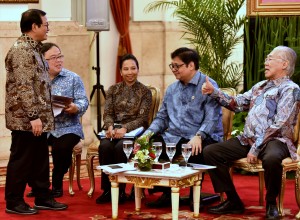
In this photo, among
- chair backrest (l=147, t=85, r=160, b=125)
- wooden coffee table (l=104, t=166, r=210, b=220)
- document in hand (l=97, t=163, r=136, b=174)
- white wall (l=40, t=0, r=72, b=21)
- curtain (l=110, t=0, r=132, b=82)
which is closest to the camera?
wooden coffee table (l=104, t=166, r=210, b=220)

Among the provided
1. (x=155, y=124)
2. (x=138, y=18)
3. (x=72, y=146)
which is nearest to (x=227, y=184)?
(x=155, y=124)

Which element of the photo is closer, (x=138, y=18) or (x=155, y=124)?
(x=155, y=124)

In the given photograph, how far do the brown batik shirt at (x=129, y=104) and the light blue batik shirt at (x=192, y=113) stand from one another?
0.26 metres

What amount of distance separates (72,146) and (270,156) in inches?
75.2

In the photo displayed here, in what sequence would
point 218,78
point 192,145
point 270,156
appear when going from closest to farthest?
point 270,156 → point 192,145 → point 218,78

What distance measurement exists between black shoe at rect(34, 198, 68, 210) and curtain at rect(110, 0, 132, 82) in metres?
6.12

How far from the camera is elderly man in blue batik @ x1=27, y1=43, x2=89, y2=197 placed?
7.57 m

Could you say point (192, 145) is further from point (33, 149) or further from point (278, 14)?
point (278, 14)

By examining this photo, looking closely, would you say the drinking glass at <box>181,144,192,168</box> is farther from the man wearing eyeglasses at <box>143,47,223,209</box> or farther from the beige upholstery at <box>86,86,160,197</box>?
the beige upholstery at <box>86,86,160,197</box>

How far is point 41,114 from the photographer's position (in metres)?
6.83

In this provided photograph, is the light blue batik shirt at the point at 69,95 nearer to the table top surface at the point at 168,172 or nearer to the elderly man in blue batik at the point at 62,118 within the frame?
the elderly man in blue batik at the point at 62,118

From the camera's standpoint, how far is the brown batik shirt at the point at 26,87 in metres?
6.70

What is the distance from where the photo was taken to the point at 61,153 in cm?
754

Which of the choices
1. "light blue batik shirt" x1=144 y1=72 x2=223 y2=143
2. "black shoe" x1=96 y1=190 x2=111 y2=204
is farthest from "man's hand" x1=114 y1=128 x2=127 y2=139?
"black shoe" x1=96 y1=190 x2=111 y2=204
